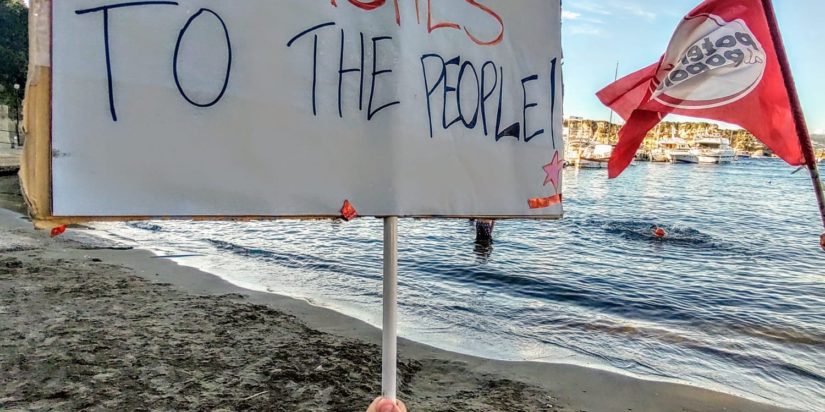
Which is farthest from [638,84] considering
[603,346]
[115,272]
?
[115,272]

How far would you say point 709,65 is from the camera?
9.22 feet

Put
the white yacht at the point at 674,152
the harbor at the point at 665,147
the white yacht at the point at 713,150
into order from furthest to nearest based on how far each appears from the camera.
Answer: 1. the white yacht at the point at 674,152
2. the white yacht at the point at 713,150
3. the harbor at the point at 665,147

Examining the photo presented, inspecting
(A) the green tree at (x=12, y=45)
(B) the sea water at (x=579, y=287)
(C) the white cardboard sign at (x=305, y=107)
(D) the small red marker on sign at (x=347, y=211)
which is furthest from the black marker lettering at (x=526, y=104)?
(A) the green tree at (x=12, y=45)

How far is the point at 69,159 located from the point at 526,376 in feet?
17.4

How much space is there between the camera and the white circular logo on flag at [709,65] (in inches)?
106

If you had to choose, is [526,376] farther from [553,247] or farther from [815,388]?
[553,247]

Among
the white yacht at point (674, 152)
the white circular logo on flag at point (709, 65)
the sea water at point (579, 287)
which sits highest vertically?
the white yacht at point (674, 152)

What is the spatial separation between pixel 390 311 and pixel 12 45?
4379 centimetres

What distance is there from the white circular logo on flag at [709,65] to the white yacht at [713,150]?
115110 millimetres

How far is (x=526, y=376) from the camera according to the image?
5.79 meters

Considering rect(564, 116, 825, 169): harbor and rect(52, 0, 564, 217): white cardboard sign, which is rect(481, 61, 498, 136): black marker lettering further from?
rect(564, 116, 825, 169): harbor

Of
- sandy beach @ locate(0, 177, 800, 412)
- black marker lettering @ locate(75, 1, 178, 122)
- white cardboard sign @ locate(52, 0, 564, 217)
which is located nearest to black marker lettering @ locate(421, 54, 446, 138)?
white cardboard sign @ locate(52, 0, 564, 217)

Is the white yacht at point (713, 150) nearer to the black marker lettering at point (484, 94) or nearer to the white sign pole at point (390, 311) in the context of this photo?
the black marker lettering at point (484, 94)

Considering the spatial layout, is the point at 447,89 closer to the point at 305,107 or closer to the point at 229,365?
the point at 305,107
